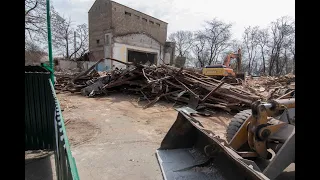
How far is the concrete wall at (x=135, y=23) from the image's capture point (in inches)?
1224

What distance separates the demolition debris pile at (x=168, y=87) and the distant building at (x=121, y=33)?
63.0 ft

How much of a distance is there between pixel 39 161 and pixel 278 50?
45002mm

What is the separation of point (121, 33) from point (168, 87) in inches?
991

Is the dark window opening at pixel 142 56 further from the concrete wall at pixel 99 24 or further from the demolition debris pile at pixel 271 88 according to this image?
the demolition debris pile at pixel 271 88

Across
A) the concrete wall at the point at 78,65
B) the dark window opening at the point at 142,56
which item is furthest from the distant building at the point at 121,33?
the concrete wall at the point at 78,65

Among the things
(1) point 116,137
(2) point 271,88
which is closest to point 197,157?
(1) point 116,137

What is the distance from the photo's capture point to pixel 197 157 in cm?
331

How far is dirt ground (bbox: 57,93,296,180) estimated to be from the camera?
3324 mm

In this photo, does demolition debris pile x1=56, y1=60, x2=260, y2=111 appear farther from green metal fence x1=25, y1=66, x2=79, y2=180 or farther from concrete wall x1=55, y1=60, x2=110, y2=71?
concrete wall x1=55, y1=60, x2=110, y2=71

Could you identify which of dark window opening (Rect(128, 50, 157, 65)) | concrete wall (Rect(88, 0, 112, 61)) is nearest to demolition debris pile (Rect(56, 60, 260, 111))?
concrete wall (Rect(88, 0, 112, 61))
